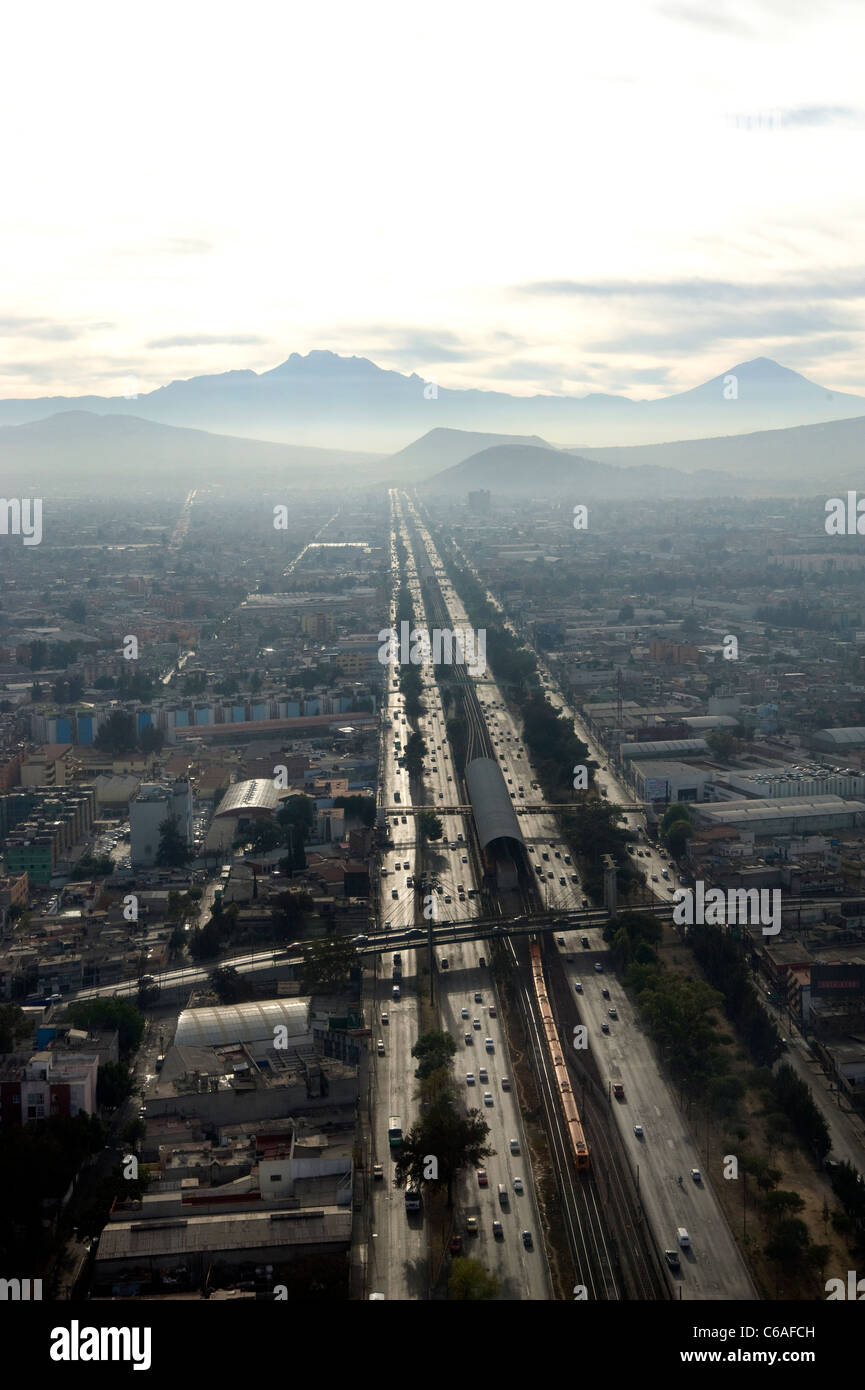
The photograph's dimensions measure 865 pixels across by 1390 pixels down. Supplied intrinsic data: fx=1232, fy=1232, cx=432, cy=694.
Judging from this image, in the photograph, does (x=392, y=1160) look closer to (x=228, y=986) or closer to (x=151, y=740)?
(x=228, y=986)

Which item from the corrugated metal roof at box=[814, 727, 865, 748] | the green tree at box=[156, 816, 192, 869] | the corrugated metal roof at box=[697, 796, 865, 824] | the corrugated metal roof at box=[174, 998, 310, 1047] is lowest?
the corrugated metal roof at box=[174, 998, 310, 1047]

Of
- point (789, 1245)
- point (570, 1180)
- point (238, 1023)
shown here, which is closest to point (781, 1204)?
point (789, 1245)

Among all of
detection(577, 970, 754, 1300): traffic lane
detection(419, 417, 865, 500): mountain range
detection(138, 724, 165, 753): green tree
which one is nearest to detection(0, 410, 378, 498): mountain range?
detection(419, 417, 865, 500): mountain range

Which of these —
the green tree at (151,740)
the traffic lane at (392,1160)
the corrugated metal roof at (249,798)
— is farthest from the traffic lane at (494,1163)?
the green tree at (151,740)

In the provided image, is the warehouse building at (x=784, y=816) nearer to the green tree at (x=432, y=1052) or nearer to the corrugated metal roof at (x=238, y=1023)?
the green tree at (x=432, y=1052)

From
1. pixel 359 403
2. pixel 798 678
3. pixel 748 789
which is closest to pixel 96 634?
pixel 798 678

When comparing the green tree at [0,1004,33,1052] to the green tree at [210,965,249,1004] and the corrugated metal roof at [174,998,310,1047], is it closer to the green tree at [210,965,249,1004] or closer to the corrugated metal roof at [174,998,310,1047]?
the corrugated metal roof at [174,998,310,1047]
